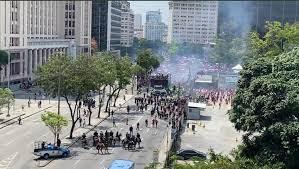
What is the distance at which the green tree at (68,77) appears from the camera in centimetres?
4484

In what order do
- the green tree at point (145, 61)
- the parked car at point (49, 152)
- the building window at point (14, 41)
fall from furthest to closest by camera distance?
the green tree at point (145, 61) < the building window at point (14, 41) < the parked car at point (49, 152)

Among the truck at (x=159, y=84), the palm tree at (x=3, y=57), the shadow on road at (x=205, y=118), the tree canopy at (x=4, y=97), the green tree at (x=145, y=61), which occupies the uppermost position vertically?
the palm tree at (x=3, y=57)

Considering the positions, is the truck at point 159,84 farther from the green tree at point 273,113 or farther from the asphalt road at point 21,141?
the green tree at point 273,113

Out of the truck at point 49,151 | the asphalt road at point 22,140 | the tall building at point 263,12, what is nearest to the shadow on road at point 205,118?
the asphalt road at point 22,140

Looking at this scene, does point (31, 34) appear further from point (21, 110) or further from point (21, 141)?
point (21, 141)

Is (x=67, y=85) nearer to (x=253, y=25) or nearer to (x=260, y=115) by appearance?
(x=260, y=115)

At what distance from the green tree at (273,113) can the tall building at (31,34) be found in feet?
158

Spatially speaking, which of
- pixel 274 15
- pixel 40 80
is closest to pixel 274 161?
pixel 40 80

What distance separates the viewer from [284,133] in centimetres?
2916

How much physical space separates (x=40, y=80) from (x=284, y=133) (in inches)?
946

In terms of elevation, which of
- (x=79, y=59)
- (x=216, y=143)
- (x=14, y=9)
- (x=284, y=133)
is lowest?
(x=216, y=143)

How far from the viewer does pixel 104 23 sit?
159125 mm

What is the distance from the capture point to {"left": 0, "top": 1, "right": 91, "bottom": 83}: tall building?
8425 cm

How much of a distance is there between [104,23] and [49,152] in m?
123
